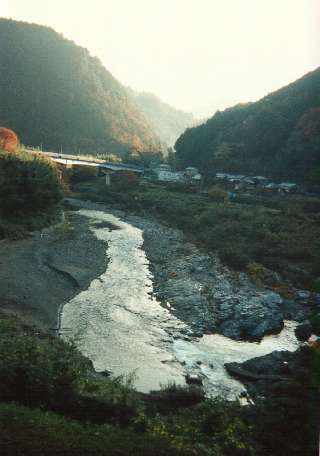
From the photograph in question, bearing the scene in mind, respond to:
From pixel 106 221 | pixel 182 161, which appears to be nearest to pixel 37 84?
pixel 182 161

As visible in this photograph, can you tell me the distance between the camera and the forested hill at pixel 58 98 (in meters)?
159

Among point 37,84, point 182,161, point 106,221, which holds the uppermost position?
point 37,84

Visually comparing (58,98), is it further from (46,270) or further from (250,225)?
(46,270)

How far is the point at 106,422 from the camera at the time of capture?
13148 millimetres


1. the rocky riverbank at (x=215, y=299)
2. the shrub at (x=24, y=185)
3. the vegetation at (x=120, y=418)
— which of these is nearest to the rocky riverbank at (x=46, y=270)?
the shrub at (x=24, y=185)

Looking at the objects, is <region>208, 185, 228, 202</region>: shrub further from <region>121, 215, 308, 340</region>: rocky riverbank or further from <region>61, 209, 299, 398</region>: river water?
<region>61, 209, 299, 398</region>: river water

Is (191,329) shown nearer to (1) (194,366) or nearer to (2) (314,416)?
(1) (194,366)

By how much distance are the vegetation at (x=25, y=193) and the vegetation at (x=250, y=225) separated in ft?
64.6

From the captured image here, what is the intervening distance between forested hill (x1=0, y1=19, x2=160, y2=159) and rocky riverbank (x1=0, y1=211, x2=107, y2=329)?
4453 inches

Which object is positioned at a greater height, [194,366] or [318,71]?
[318,71]

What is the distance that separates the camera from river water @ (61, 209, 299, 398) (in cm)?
1977

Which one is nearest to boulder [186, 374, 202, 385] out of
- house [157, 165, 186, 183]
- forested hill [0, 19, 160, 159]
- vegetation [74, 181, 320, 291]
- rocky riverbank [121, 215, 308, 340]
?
rocky riverbank [121, 215, 308, 340]

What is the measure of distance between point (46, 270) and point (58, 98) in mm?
156247

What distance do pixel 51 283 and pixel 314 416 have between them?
21.0m
